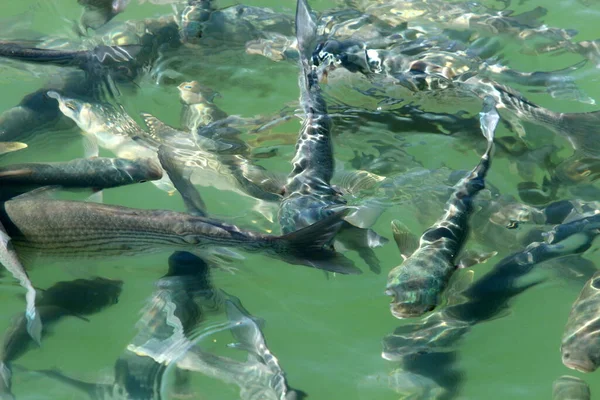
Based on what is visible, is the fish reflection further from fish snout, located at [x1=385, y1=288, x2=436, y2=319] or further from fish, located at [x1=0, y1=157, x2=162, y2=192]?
fish, located at [x1=0, y1=157, x2=162, y2=192]

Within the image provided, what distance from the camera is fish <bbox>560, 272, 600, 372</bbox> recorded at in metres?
3.66

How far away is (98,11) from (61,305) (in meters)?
4.04

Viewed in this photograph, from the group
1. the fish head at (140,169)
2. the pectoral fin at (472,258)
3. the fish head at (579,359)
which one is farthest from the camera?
the fish head at (140,169)

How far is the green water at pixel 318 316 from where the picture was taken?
3873 millimetres

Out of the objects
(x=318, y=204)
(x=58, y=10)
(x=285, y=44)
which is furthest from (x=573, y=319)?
(x=58, y=10)

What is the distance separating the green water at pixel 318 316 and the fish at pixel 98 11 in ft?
6.42

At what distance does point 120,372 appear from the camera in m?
3.85

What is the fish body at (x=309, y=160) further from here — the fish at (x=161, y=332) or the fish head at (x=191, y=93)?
the fish head at (x=191, y=93)

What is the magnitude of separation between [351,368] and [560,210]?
208 centimetres

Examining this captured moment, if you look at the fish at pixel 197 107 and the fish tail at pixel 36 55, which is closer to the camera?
the fish tail at pixel 36 55

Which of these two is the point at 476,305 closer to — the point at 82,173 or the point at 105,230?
the point at 105,230

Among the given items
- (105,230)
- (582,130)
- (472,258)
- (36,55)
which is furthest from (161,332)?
(582,130)

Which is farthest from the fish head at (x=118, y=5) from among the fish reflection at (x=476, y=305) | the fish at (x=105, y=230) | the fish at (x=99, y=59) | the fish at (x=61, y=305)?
the fish reflection at (x=476, y=305)

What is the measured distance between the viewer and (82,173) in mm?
4742
